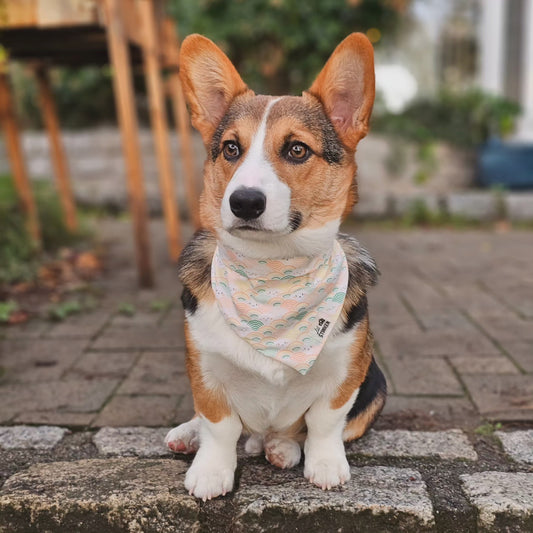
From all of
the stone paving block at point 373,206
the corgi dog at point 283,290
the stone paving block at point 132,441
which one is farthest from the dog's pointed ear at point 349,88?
the stone paving block at point 373,206

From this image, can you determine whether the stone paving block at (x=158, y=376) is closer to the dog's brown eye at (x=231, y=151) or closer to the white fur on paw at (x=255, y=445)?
the white fur on paw at (x=255, y=445)

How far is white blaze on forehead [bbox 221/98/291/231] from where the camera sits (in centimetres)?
161

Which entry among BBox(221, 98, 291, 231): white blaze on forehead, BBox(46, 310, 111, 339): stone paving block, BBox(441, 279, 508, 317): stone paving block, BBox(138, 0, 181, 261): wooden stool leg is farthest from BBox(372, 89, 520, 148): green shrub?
BBox(221, 98, 291, 231): white blaze on forehead

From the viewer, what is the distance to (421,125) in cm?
714

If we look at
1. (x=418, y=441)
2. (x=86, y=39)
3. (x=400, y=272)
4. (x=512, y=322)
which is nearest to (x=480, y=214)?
(x=400, y=272)

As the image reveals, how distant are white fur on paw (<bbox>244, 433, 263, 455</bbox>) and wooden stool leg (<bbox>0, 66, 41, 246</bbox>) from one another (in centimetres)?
323

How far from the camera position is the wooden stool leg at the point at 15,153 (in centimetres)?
458

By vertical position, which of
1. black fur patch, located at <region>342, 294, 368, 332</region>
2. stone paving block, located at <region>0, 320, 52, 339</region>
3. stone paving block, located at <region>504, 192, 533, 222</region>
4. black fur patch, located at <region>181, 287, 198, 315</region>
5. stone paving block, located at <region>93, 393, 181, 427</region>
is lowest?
stone paving block, located at <region>504, 192, 533, 222</region>

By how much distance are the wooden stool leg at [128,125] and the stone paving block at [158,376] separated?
3.80 ft

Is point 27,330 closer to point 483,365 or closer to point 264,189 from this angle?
point 264,189

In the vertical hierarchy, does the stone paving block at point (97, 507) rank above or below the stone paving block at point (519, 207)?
above

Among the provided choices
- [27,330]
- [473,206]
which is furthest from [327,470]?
[473,206]

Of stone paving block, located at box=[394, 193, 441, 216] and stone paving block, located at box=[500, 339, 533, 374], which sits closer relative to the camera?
stone paving block, located at box=[500, 339, 533, 374]

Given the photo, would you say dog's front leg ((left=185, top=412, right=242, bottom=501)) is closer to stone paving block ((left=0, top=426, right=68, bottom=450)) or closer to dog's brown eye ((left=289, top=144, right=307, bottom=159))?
stone paving block ((left=0, top=426, right=68, bottom=450))
